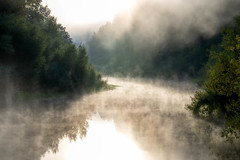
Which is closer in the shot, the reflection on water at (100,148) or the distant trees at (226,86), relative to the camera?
the distant trees at (226,86)

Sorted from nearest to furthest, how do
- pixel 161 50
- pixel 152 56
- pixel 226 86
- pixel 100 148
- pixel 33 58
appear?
pixel 226 86 → pixel 100 148 → pixel 33 58 → pixel 161 50 → pixel 152 56

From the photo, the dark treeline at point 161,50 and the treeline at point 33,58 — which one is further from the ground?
the dark treeline at point 161,50

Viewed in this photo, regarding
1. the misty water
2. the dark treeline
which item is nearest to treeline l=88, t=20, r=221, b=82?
the dark treeline

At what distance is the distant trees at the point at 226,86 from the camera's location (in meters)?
9.50

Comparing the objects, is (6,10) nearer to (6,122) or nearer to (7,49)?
(7,49)

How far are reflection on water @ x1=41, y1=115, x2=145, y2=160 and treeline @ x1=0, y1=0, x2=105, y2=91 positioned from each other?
13318mm

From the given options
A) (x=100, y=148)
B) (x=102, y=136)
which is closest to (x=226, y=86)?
(x=100, y=148)

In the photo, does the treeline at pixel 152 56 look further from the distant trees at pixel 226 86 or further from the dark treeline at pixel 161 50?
the distant trees at pixel 226 86

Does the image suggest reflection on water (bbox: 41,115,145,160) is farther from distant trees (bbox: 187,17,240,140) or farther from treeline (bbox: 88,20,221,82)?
treeline (bbox: 88,20,221,82)

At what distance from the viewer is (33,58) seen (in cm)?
2670

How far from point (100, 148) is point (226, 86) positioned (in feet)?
18.8

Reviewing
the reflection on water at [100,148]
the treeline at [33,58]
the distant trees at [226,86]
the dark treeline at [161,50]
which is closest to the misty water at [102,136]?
the reflection on water at [100,148]

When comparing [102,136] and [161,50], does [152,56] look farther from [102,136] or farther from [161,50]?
[102,136]

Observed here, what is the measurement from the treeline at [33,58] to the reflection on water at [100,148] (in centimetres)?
1332
